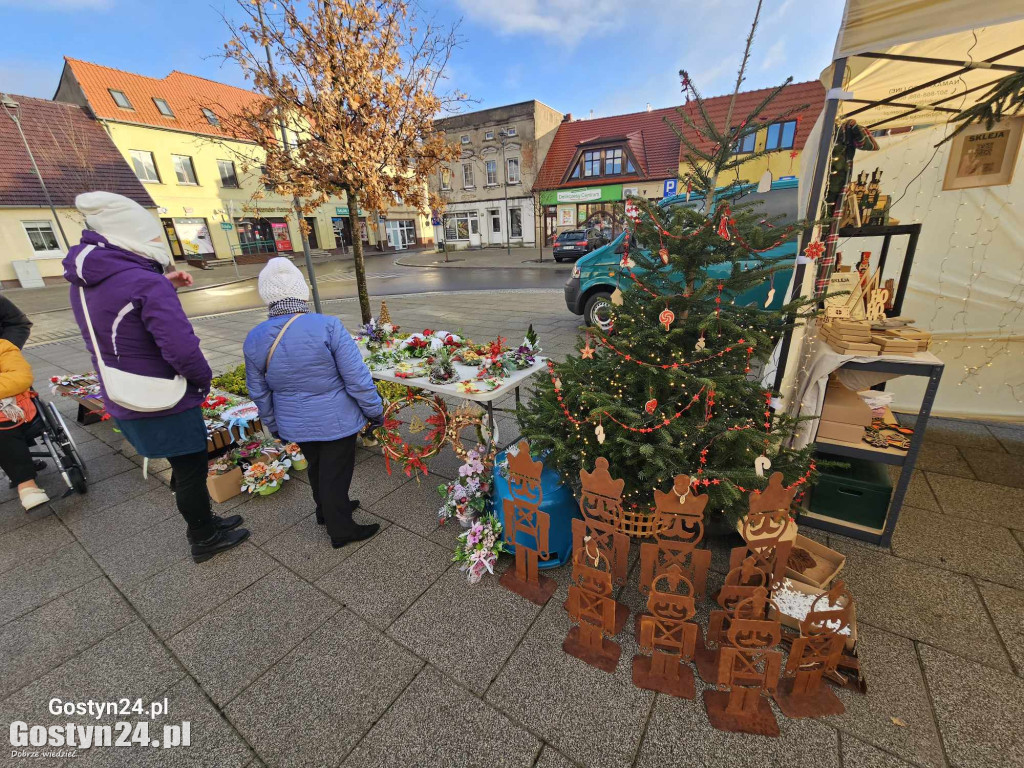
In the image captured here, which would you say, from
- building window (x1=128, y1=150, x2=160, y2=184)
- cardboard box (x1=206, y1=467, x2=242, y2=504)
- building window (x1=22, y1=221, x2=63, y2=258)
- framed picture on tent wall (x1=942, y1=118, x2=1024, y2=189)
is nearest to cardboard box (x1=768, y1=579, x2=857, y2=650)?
framed picture on tent wall (x1=942, y1=118, x2=1024, y2=189)

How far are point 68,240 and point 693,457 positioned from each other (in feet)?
92.5

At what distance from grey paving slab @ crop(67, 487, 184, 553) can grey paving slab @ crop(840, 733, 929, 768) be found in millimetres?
3955

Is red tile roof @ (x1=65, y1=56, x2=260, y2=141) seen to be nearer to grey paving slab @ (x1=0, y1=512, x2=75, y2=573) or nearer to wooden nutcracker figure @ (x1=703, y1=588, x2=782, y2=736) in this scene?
grey paving slab @ (x1=0, y1=512, x2=75, y2=573)

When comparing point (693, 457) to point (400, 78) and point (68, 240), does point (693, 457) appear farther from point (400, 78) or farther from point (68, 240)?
point (68, 240)

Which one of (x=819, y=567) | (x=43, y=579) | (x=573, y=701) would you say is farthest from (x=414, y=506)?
(x=819, y=567)

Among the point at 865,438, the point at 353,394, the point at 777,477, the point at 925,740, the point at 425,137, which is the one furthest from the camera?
the point at 425,137

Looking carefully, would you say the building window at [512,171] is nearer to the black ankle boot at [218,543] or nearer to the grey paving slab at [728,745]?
the black ankle boot at [218,543]

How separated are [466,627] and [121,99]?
31.5 meters

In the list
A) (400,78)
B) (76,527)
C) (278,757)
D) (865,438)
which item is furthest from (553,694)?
(400,78)

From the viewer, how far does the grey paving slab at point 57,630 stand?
6.81 feet

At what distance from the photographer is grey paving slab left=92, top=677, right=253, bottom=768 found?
1.68 m

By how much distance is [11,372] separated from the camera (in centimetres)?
292

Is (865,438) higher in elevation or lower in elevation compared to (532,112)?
lower

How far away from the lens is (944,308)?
419 cm
